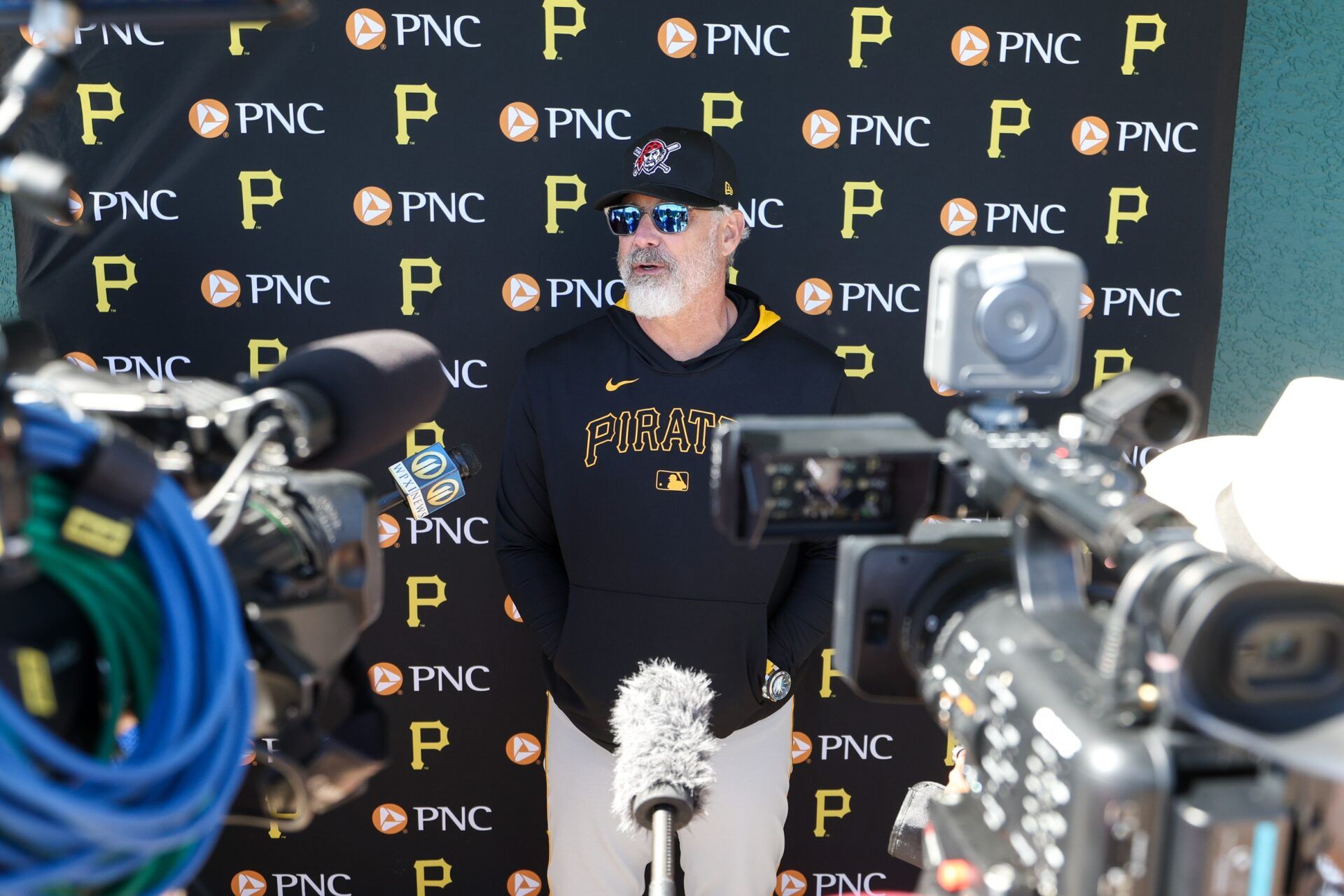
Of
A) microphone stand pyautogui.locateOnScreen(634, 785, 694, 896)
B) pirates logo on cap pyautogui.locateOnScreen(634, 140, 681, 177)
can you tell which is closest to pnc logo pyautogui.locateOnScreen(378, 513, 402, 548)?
pirates logo on cap pyautogui.locateOnScreen(634, 140, 681, 177)

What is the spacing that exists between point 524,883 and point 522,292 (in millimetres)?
1484

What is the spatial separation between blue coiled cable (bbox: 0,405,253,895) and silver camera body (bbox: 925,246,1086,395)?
614 mm

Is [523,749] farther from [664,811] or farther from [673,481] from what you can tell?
[664,811]

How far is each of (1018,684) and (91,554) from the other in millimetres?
663

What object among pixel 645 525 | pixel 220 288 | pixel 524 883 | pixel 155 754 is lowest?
pixel 524 883

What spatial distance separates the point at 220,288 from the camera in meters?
2.39

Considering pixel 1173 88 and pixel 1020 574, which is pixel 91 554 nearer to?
pixel 1020 574

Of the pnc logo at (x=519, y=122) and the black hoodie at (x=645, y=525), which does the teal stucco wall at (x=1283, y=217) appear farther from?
the pnc logo at (x=519, y=122)

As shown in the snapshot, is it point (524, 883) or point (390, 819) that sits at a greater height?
point (390, 819)

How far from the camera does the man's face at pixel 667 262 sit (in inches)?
87.0

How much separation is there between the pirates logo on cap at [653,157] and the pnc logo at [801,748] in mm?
A: 1389

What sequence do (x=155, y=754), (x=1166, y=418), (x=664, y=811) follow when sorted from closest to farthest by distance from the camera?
(x=155, y=754) → (x=1166, y=418) → (x=664, y=811)

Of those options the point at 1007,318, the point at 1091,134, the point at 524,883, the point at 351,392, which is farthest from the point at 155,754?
the point at 1091,134

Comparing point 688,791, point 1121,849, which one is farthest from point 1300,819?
point 688,791
